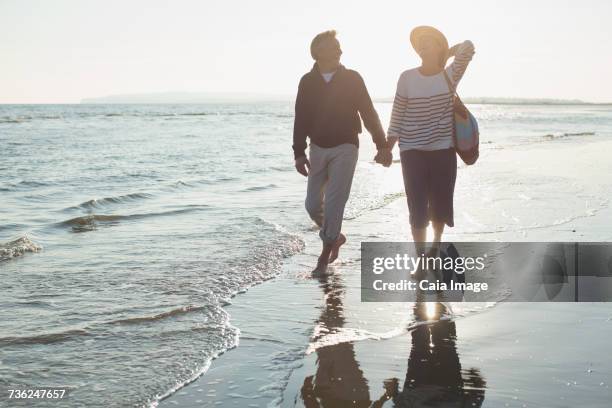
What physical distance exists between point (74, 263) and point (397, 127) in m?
3.55

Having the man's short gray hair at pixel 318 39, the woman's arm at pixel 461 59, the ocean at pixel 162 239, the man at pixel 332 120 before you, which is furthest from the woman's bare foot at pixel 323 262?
the woman's arm at pixel 461 59

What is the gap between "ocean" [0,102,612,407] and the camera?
13.1 feet

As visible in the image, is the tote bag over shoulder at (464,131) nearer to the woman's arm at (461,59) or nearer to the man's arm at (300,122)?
the woman's arm at (461,59)

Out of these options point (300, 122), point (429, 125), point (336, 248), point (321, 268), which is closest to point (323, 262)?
point (321, 268)

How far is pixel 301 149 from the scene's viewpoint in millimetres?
5906

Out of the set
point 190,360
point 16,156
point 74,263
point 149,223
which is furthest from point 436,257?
point 16,156

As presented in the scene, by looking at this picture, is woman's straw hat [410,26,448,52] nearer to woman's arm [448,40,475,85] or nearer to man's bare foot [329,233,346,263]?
woman's arm [448,40,475,85]

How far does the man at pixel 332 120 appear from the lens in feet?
18.5

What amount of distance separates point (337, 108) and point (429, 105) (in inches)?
30.6

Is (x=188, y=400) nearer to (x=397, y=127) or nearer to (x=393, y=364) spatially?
(x=393, y=364)

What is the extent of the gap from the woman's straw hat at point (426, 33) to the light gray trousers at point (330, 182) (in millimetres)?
996

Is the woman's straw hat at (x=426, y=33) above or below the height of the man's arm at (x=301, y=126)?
above

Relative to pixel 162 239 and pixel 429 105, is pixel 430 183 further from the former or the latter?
pixel 162 239

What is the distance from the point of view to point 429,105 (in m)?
5.34
